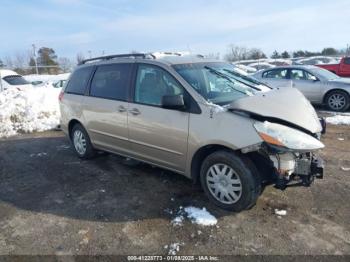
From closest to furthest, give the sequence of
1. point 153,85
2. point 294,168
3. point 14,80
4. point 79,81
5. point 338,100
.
→ point 294,168, point 153,85, point 79,81, point 338,100, point 14,80

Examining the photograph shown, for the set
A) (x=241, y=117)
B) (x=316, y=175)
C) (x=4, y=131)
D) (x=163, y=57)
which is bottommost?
(x=4, y=131)

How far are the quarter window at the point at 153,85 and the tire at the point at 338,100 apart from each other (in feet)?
24.5

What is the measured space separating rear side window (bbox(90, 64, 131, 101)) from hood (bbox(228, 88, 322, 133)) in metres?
1.86

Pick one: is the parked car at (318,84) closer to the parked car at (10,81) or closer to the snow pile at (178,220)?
the snow pile at (178,220)

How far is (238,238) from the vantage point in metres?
3.31

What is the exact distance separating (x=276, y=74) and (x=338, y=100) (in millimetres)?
2189

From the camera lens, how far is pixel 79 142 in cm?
598

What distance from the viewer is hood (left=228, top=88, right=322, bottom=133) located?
3.48 meters

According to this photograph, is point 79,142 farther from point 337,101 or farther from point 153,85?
point 337,101

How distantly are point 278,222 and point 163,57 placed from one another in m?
2.70

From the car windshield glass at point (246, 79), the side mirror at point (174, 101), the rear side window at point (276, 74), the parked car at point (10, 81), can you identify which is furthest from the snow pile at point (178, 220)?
the parked car at point (10, 81)

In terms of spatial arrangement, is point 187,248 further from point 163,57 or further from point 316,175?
point 163,57

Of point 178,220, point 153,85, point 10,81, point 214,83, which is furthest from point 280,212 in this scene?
point 10,81

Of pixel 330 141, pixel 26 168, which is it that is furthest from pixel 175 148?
pixel 330 141
